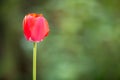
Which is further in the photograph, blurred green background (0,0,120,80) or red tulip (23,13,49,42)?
blurred green background (0,0,120,80)

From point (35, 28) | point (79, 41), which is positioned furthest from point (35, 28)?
point (79, 41)

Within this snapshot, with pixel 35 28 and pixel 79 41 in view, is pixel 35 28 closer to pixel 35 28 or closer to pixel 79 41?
pixel 35 28

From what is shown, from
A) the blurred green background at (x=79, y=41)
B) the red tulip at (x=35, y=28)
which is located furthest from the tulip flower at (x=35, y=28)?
the blurred green background at (x=79, y=41)

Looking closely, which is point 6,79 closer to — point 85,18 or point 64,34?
point 64,34

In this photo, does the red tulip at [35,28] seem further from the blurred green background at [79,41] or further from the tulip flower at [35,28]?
the blurred green background at [79,41]

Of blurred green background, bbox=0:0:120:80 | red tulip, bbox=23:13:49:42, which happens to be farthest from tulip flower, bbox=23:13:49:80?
blurred green background, bbox=0:0:120:80

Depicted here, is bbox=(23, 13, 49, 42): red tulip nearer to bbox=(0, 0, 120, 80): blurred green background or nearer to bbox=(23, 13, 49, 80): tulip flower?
bbox=(23, 13, 49, 80): tulip flower

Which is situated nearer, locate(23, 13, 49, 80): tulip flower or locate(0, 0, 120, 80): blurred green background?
locate(23, 13, 49, 80): tulip flower
